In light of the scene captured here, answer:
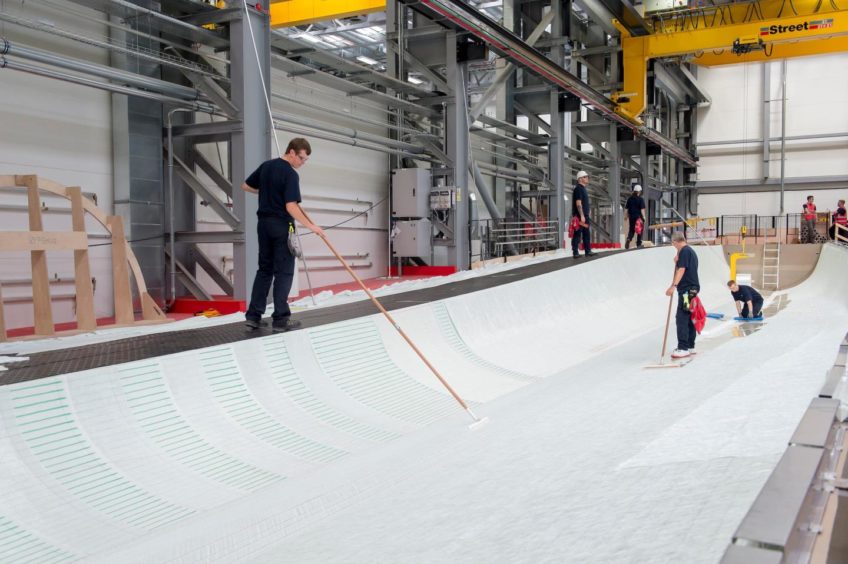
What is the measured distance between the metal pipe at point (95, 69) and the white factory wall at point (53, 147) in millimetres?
823

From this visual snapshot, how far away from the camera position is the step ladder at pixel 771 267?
669 inches

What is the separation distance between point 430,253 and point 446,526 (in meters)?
10.6

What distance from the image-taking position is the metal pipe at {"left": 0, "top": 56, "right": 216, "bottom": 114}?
6.20m

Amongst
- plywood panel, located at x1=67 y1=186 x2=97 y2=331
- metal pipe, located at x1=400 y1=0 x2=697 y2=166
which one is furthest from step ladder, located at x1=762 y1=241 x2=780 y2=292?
plywood panel, located at x1=67 y1=186 x2=97 y2=331

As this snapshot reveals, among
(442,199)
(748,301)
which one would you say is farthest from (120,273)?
(748,301)

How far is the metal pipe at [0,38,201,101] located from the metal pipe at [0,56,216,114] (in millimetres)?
79

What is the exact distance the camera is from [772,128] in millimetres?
28844

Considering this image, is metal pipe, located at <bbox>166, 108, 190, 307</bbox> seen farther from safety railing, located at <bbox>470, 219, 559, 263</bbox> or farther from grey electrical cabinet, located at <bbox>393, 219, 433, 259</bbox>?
safety railing, located at <bbox>470, 219, 559, 263</bbox>

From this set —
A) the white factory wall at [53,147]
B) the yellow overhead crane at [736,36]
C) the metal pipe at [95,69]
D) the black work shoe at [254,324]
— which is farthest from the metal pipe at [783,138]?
the black work shoe at [254,324]

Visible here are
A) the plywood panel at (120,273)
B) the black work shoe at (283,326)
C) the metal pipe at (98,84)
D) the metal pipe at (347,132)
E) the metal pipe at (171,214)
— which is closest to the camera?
the black work shoe at (283,326)

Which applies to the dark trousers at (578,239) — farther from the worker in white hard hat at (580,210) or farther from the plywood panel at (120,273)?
the plywood panel at (120,273)

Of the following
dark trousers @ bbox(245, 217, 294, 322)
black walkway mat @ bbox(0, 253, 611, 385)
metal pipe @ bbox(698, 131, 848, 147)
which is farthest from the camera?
metal pipe @ bbox(698, 131, 848, 147)

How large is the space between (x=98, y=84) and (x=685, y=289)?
690 centimetres

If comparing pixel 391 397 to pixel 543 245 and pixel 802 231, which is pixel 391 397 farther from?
pixel 802 231
